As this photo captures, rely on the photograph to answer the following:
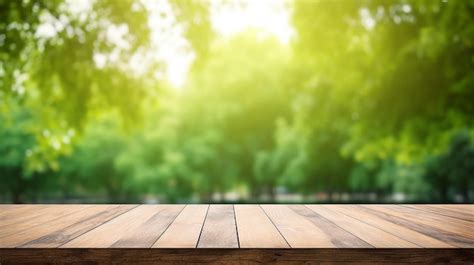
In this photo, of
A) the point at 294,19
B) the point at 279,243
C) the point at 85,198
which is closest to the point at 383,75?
the point at 294,19

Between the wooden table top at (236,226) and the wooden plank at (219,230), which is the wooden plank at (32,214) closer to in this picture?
the wooden table top at (236,226)

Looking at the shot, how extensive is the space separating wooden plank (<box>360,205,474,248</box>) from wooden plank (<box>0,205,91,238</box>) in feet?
7.61

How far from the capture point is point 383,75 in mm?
10070

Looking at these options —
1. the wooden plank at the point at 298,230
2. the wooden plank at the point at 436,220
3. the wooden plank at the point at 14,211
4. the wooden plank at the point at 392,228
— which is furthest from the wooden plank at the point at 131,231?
the wooden plank at the point at 436,220

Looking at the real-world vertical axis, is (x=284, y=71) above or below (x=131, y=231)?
above

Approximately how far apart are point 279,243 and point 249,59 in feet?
80.8

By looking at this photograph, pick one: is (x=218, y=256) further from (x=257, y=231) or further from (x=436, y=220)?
(x=436, y=220)

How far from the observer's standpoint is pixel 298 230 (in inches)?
103

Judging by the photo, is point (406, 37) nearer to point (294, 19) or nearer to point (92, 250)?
point (294, 19)

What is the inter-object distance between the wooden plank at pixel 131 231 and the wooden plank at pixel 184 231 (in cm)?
5

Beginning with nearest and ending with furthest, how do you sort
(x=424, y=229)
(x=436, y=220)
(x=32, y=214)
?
(x=424, y=229) < (x=436, y=220) < (x=32, y=214)

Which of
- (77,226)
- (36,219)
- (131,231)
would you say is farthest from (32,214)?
(131,231)

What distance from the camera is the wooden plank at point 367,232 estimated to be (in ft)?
7.29

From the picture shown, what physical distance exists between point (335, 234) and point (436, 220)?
3.53ft
